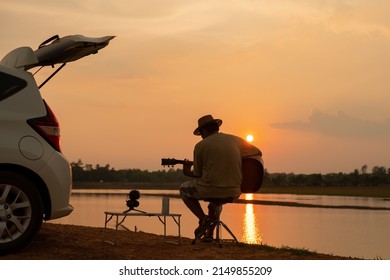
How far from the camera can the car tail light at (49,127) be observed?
7.84 meters

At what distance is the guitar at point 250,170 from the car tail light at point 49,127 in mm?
2296

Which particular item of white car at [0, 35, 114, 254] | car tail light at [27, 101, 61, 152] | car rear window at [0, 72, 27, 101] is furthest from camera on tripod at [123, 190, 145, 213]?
car rear window at [0, 72, 27, 101]

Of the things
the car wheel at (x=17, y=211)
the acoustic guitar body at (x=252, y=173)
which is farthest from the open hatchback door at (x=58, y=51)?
the acoustic guitar body at (x=252, y=173)

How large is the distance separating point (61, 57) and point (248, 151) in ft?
9.56

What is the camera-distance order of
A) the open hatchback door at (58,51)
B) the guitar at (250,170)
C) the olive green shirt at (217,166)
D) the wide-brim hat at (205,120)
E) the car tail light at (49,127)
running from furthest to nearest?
the guitar at (250,170) < the wide-brim hat at (205,120) < the olive green shirt at (217,166) < the open hatchback door at (58,51) < the car tail light at (49,127)

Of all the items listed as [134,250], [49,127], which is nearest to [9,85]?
[49,127]

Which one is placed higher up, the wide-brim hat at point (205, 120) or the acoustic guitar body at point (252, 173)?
the wide-brim hat at point (205, 120)

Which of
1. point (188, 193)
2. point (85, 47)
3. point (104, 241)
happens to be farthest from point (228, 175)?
point (85, 47)

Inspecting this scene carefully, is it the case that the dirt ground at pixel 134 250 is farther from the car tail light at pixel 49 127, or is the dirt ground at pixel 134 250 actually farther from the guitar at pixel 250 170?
the car tail light at pixel 49 127

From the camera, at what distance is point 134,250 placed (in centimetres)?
900

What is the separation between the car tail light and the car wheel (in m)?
0.50

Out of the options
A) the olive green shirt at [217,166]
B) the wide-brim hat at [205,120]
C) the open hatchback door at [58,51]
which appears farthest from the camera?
the wide-brim hat at [205,120]

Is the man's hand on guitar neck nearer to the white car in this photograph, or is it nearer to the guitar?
the guitar
